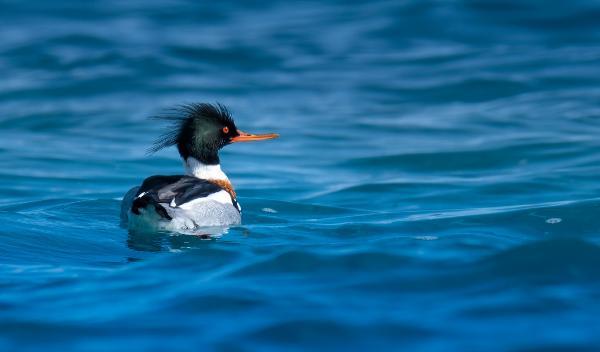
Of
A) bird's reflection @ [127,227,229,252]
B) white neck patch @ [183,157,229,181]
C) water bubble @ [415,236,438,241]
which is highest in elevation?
white neck patch @ [183,157,229,181]

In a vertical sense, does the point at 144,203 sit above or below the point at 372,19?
Answer: below

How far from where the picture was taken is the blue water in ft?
19.2

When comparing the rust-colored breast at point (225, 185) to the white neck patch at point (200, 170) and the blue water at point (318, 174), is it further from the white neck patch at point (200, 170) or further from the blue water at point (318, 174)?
the blue water at point (318, 174)

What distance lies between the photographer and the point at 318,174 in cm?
1169

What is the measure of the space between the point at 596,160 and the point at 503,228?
3.99 m

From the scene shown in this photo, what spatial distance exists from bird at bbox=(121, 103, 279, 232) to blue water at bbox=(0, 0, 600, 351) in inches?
6.8

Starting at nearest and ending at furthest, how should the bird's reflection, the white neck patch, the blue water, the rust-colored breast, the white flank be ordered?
the blue water
the bird's reflection
the white flank
the rust-colored breast
the white neck patch

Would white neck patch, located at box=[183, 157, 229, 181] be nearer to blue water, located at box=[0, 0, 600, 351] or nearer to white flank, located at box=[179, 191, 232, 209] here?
blue water, located at box=[0, 0, 600, 351]

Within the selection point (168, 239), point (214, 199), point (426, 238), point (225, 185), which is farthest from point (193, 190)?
point (426, 238)

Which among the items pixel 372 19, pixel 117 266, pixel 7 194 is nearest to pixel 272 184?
pixel 7 194

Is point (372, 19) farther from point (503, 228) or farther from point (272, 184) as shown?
point (503, 228)

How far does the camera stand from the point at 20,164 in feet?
39.8

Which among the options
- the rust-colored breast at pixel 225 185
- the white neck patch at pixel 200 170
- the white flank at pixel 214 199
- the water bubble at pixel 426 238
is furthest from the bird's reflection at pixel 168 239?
the water bubble at pixel 426 238

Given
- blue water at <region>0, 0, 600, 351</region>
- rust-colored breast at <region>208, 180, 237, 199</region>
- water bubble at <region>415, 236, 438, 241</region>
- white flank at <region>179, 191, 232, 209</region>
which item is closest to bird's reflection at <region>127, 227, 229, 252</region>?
blue water at <region>0, 0, 600, 351</region>
